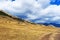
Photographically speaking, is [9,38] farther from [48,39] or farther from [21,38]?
[48,39]

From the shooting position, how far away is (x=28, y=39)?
55.2 meters

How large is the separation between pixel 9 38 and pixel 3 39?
111 inches

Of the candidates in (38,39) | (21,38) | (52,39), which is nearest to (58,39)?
(52,39)

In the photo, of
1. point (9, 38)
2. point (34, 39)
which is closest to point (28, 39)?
point (34, 39)

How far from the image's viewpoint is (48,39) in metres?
53.9

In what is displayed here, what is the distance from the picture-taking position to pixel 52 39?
176 feet

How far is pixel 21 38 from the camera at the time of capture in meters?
55.9

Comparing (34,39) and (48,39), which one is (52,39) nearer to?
(48,39)

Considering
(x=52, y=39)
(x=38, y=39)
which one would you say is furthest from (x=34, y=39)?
(x=52, y=39)

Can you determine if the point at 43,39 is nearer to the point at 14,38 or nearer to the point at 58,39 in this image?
the point at 58,39

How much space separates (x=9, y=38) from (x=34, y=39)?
6.40 m

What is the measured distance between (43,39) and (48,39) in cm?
123

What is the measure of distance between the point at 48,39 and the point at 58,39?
245cm

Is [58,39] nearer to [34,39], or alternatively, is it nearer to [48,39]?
[48,39]
